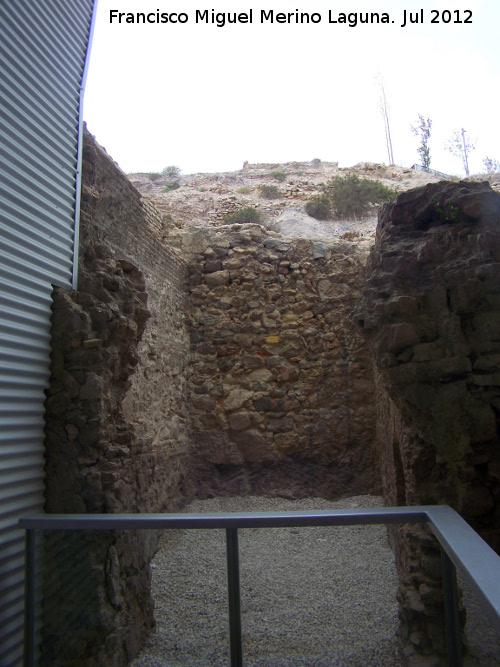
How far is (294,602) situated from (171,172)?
70.5 feet

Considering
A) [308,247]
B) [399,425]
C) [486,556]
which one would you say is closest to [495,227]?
[399,425]

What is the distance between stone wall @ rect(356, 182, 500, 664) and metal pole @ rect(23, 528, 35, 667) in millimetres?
2259

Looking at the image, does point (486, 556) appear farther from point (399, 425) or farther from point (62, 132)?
point (62, 132)

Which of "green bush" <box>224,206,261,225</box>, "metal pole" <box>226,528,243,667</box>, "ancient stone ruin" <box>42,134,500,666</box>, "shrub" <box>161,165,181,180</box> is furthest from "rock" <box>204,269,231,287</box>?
"shrub" <box>161,165,181,180</box>

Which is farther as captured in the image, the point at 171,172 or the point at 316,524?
the point at 171,172

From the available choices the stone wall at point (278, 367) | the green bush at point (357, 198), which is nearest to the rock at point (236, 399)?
the stone wall at point (278, 367)

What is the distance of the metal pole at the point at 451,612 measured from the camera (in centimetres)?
180

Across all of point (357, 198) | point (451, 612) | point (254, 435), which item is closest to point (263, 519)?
point (451, 612)

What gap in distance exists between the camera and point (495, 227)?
10.3ft

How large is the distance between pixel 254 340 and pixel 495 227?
15.8 ft

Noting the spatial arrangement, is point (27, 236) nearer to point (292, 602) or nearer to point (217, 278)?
point (292, 602)

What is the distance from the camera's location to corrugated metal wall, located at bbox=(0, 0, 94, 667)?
107 inches

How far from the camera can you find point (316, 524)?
2.07m

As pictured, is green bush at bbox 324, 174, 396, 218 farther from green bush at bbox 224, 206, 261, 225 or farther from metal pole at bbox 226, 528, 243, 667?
metal pole at bbox 226, 528, 243, 667
